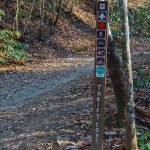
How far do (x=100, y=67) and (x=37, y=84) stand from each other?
342 inches

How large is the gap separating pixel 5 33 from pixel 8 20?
2930mm

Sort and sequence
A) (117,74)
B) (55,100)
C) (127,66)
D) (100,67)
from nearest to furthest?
1. (100,67)
2. (127,66)
3. (117,74)
4. (55,100)

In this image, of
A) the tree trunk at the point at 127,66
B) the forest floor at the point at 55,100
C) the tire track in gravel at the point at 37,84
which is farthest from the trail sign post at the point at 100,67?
the tire track in gravel at the point at 37,84

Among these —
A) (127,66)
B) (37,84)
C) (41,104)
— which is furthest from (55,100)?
(127,66)

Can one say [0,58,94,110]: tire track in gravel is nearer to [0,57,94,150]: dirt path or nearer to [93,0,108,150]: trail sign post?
[0,57,94,150]: dirt path

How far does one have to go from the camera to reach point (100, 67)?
521 centimetres

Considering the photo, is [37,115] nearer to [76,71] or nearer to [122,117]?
[122,117]

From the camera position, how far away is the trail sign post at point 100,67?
5105 millimetres

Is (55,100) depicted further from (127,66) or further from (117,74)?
(127,66)

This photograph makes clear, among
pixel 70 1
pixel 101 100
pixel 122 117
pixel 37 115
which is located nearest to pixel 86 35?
pixel 70 1

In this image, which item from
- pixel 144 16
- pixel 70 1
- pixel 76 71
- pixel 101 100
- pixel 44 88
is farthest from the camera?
pixel 144 16

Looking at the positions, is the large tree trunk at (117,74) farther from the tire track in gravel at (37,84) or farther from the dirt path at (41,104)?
Result: the tire track in gravel at (37,84)

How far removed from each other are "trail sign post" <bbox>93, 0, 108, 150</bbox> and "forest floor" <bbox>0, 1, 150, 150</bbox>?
5.42 ft

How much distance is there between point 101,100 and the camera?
5.25 meters
